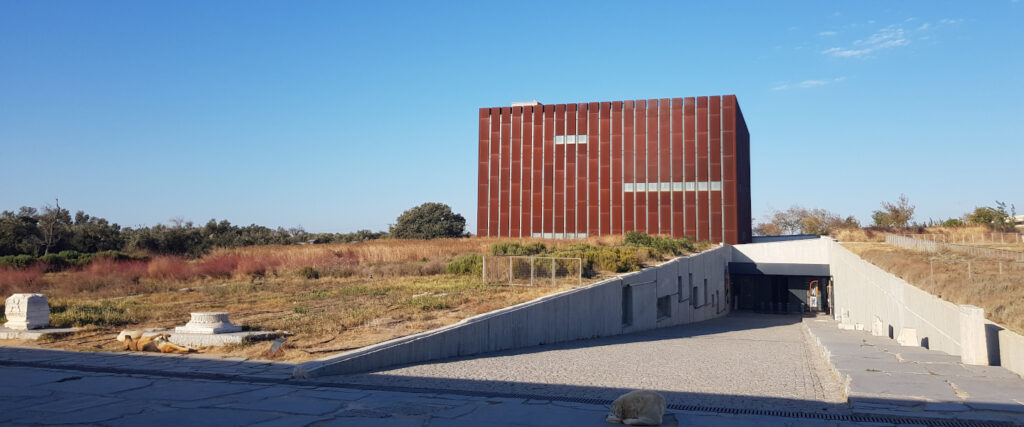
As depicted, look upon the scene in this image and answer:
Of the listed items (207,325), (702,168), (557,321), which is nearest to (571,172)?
(702,168)

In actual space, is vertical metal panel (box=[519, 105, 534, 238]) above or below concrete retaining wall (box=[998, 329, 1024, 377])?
above

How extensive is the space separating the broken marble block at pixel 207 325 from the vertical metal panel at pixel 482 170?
4104 cm

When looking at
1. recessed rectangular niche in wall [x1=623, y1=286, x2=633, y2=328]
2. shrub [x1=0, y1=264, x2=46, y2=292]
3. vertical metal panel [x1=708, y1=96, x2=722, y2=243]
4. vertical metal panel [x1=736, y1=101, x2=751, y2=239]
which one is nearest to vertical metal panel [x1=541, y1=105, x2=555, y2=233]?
vertical metal panel [x1=708, y1=96, x2=722, y2=243]

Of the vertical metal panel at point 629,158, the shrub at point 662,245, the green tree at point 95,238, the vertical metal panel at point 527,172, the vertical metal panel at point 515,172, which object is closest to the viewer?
the shrub at point 662,245

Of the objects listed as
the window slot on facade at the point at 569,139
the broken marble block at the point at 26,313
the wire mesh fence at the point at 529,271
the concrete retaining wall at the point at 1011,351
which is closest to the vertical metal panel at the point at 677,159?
the window slot on facade at the point at 569,139

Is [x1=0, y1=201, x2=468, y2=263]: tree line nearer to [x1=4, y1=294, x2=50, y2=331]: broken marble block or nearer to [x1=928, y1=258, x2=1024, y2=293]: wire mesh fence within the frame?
[x1=4, y1=294, x2=50, y2=331]: broken marble block

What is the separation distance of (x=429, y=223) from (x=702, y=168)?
3239 cm

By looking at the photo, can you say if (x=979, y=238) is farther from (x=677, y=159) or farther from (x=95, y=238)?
(x=95, y=238)

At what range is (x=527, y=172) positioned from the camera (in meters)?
52.2

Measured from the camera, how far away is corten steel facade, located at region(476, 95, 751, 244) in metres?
47.3

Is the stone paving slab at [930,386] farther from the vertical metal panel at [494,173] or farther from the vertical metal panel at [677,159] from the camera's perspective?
the vertical metal panel at [494,173]

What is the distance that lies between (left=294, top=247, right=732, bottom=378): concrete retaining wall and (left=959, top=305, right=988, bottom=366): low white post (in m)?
8.41

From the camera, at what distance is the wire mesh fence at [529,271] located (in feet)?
66.4

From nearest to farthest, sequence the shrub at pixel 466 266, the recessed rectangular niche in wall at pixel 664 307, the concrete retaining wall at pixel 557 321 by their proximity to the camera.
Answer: the concrete retaining wall at pixel 557 321
the shrub at pixel 466 266
the recessed rectangular niche in wall at pixel 664 307
